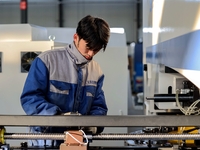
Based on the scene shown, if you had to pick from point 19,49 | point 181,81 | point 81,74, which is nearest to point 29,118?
point 81,74

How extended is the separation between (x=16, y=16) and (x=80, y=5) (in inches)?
57.2

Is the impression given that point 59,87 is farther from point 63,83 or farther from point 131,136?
point 131,136

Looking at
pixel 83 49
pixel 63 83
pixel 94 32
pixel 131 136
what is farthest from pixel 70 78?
pixel 131 136

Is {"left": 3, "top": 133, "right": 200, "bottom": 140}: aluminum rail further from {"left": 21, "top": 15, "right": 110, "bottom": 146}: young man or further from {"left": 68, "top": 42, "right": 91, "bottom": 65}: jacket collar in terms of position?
{"left": 68, "top": 42, "right": 91, "bottom": 65}: jacket collar

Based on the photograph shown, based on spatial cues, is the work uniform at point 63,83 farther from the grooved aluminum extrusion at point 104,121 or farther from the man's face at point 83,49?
the grooved aluminum extrusion at point 104,121

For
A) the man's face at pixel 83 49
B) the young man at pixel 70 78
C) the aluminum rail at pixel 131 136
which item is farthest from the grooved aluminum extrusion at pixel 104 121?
the man's face at pixel 83 49

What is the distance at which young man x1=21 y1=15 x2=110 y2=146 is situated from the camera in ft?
4.09

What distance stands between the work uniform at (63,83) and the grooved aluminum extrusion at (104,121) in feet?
1.47

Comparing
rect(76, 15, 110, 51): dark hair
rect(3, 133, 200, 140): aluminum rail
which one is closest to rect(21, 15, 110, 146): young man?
rect(76, 15, 110, 51): dark hair

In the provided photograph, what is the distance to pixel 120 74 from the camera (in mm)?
2705

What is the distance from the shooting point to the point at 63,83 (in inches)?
55.3

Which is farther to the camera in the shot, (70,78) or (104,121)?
(70,78)

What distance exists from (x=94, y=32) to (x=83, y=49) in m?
0.12

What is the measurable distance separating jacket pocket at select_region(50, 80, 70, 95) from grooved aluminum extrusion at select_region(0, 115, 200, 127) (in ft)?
1.85
